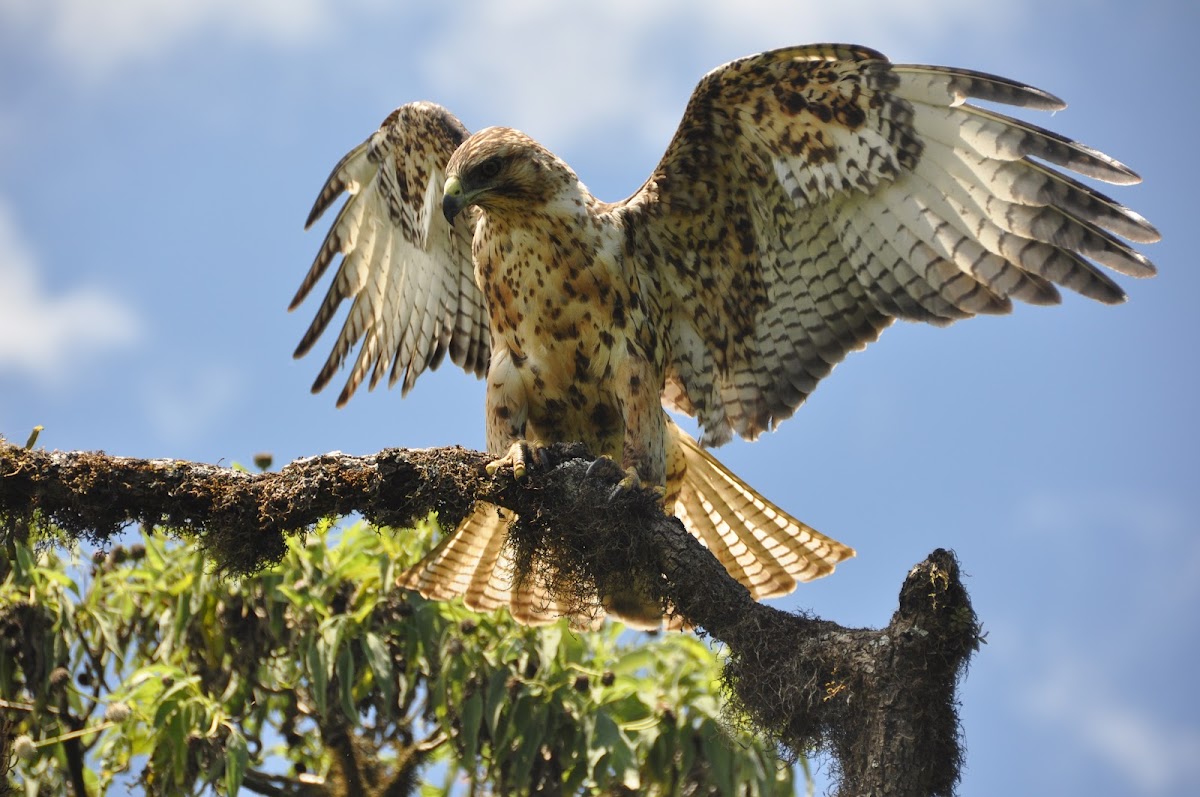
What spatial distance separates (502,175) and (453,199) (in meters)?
0.25

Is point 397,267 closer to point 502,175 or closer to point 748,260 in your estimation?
point 502,175

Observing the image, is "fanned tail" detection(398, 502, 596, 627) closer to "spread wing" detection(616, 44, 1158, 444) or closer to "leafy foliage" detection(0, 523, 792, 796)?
"leafy foliage" detection(0, 523, 792, 796)

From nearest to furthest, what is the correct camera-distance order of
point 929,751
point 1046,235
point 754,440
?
point 929,751, point 1046,235, point 754,440

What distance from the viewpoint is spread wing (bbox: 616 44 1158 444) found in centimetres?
491

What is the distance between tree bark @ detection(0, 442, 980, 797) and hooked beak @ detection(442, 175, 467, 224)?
3.97ft

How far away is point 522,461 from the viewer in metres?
4.67

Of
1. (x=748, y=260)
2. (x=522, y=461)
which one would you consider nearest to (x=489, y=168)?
(x=748, y=260)

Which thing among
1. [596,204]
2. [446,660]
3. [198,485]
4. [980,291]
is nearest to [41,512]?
[198,485]

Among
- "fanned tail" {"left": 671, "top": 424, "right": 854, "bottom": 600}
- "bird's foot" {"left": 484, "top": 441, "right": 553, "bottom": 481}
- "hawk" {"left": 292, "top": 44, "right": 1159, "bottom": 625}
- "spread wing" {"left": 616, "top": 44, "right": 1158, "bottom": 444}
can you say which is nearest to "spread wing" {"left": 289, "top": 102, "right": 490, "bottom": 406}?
"hawk" {"left": 292, "top": 44, "right": 1159, "bottom": 625}

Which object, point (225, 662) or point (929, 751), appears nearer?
point (929, 751)

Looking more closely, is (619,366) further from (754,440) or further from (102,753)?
(102,753)

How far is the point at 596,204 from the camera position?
562 centimetres

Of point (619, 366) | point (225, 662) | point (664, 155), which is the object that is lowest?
point (225, 662)

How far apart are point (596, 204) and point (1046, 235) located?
1.94 metres
